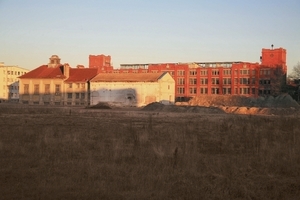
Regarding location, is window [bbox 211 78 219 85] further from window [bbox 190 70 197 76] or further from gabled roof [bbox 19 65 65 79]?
gabled roof [bbox 19 65 65 79]

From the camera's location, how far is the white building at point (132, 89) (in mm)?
74887

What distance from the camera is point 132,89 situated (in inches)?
2980

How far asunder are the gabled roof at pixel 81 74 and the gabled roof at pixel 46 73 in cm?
201

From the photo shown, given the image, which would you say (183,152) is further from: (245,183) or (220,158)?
(245,183)

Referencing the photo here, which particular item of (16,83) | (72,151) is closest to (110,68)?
(16,83)

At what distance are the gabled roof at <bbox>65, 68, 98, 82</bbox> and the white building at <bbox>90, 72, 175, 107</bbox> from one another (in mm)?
2731

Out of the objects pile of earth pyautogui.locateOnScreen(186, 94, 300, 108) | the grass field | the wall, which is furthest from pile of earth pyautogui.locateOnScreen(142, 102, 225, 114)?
the grass field

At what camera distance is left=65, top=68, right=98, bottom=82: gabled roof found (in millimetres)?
80531

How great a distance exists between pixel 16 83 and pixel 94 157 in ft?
414

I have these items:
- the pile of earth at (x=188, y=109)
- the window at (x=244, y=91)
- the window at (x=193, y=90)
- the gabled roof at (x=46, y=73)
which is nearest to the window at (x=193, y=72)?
the window at (x=193, y=90)

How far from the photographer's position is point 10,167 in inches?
385

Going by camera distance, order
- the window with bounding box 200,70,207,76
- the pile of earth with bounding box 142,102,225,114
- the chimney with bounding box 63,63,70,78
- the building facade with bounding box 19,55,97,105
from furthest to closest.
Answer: the window with bounding box 200,70,207,76, the chimney with bounding box 63,63,70,78, the building facade with bounding box 19,55,97,105, the pile of earth with bounding box 142,102,225,114

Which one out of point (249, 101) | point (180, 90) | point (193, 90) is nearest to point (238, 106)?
point (249, 101)

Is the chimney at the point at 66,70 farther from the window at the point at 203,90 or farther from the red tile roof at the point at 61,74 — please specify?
the window at the point at 203,90
